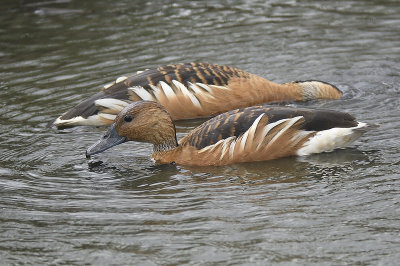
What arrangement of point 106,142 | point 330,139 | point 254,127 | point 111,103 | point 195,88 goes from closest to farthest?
point 254,127 < point 330,139 < point 106,142 < point 111,103 < point 195,88

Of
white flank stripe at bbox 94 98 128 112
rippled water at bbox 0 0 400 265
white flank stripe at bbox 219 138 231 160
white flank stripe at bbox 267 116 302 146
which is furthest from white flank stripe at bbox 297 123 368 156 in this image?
white flank stripe at bbox 94 98 128 112

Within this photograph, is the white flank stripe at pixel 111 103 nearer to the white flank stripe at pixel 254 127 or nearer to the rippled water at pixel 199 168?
the rippled water at pixel 199 168

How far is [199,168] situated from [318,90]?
127 inches

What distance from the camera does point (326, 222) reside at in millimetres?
6109

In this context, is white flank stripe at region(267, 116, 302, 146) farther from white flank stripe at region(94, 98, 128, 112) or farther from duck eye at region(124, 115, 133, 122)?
white flank stripe at region(94, 98, 128, 112)

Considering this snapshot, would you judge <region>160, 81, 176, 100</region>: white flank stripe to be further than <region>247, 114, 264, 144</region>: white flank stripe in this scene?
Yes

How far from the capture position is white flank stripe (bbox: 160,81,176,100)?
994cm

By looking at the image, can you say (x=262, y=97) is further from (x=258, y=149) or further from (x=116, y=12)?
(x=116, y=12)

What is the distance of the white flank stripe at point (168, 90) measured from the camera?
32.6 feet

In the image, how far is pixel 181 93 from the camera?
10078 millimetres

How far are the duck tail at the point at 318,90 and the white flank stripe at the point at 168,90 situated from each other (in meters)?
1.94

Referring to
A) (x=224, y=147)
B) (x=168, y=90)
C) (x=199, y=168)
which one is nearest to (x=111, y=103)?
(x=168, y=90)

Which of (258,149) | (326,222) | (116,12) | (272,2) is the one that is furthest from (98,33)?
(326,222)

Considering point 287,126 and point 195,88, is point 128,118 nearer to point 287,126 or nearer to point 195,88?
point 287,126
